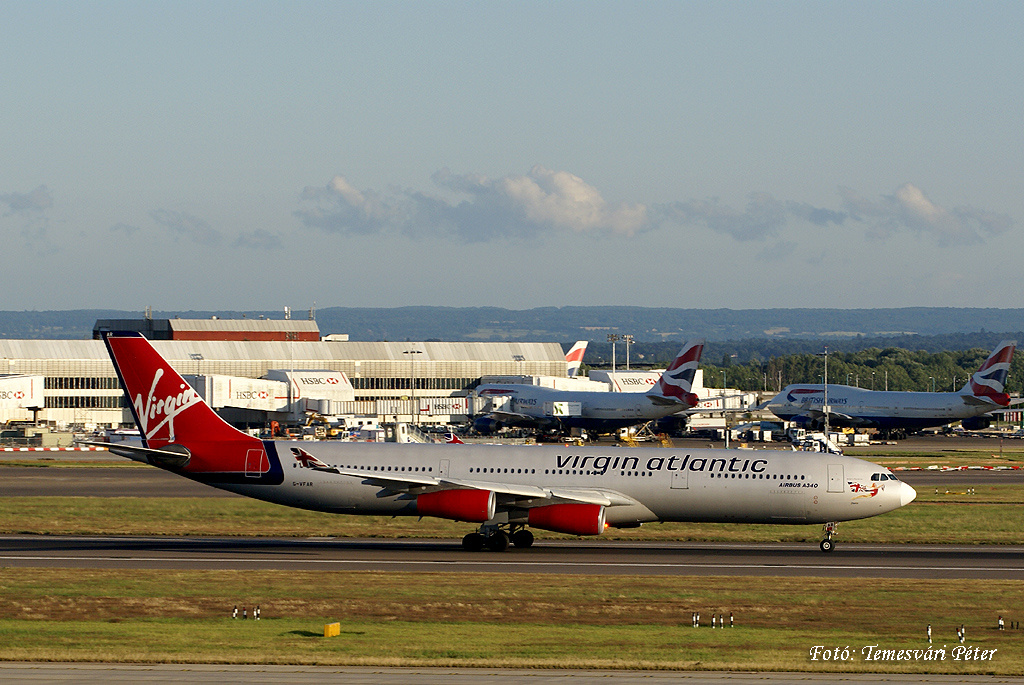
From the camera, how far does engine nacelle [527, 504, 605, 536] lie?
40.6m

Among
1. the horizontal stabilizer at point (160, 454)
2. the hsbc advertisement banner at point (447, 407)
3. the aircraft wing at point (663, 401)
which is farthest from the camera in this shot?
the hsbc advertisement banner at point (447, 407)

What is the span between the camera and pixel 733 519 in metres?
42.9

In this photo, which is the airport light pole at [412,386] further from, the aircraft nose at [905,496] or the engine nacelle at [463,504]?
the aircraft nose at [905,496]

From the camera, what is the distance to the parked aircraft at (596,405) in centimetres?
12681

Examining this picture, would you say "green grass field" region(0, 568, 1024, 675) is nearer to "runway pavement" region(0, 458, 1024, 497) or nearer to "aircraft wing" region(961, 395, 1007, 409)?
"runway pavement" region(0, 458, 1024, 497)

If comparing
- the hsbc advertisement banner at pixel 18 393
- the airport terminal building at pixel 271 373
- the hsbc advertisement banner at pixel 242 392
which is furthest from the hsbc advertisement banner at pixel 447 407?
the hsbc advertisement banner at pixel 18 393

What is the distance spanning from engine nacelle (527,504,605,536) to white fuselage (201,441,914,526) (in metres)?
0.70

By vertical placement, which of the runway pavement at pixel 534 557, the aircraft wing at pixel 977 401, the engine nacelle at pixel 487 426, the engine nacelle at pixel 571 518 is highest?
the aircraft wing at pixel 977 401

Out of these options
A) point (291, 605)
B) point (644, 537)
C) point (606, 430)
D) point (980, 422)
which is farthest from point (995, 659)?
point (980, 422)

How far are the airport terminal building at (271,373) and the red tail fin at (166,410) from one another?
85.3 meters

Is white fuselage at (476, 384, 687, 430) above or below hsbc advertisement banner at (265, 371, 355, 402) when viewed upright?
below

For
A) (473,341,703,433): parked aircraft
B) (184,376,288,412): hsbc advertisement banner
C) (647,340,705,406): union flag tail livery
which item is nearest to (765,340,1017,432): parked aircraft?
(647,340,705,406): union flag tail livery

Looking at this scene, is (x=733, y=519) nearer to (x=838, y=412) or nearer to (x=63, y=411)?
(x=838, y=412)

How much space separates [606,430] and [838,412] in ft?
83.3
